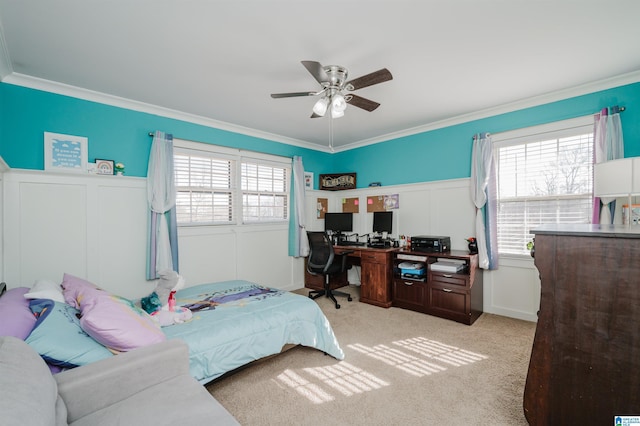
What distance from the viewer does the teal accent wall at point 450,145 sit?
2.73 meters

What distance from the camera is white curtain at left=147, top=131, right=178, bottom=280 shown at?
10.5 ft

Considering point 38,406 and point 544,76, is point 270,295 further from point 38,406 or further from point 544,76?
point 544,76

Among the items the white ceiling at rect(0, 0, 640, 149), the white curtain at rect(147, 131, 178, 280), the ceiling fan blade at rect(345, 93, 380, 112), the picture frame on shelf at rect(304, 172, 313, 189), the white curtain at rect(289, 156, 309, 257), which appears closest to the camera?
the white ceiling at rect(0, 0, 640, 149)

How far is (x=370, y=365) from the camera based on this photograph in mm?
2402

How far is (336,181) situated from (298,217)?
1161 millimetres

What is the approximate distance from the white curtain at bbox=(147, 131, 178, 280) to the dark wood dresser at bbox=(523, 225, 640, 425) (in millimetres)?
3526

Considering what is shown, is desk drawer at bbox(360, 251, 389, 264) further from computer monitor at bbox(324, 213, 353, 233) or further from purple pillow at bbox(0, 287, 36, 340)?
purple pillow at bbox(0, 287, 36, 340)

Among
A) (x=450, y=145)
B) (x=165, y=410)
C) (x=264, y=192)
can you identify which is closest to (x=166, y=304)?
(x=165, y=410)

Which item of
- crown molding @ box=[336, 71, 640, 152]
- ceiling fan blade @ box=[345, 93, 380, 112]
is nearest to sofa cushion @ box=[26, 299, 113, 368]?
ceiling fan blade @ box=[345, 93, 380, 112]

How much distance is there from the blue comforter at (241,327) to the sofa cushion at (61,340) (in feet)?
1.49

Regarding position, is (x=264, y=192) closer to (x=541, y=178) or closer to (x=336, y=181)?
(x=336, y=181)

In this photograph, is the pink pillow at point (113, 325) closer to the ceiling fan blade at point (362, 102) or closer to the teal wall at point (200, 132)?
the teal wall at point (200, 132)

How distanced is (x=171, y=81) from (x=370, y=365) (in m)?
3.31

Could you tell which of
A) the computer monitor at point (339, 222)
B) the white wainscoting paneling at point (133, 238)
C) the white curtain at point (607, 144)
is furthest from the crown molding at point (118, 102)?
the white curtain at point (607, 144)
